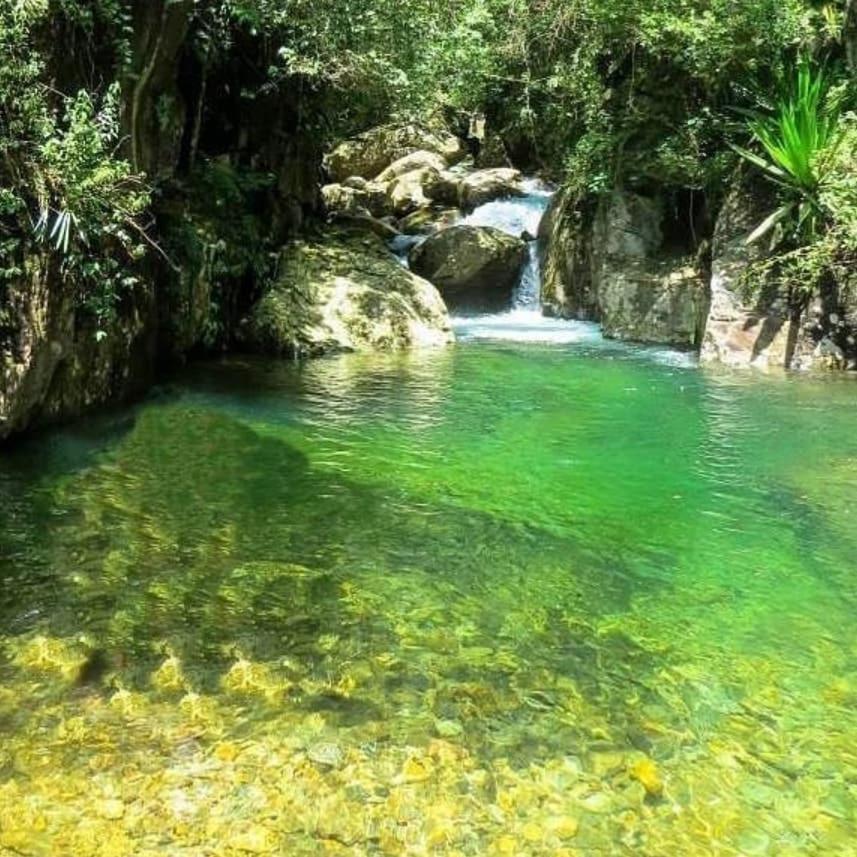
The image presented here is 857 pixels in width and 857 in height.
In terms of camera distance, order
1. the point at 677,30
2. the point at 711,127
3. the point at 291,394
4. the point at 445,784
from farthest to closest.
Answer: the point at 711,127 < the point at 677,30 < the point at 291,394 < the point at 445,784

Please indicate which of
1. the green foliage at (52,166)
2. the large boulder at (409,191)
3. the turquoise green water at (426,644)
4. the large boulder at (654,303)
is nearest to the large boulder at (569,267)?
the large boulder at (654,303)

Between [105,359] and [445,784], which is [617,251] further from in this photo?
[445,784]

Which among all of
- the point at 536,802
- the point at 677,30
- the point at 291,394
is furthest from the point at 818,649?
the point at 677,30

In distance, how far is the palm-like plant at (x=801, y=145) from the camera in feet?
38.7

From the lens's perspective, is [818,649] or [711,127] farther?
[711,127]

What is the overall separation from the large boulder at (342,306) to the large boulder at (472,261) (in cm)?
278

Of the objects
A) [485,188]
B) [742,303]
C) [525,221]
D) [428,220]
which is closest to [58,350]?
[742,303]

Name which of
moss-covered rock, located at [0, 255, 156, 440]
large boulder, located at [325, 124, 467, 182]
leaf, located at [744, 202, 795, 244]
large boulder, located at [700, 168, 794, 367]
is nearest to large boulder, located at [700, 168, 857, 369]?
large boulder, located at [700, 168, 794, 367]

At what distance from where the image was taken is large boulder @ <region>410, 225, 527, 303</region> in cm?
1800

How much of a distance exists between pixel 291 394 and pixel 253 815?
7.75m

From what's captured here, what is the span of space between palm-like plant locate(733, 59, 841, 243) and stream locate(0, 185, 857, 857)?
15.4 feet

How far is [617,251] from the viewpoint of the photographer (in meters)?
15.9

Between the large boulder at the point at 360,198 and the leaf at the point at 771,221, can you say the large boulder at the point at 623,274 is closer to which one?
the leaf at the point at 771,221

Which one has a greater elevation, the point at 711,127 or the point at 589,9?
the point at 589,9
